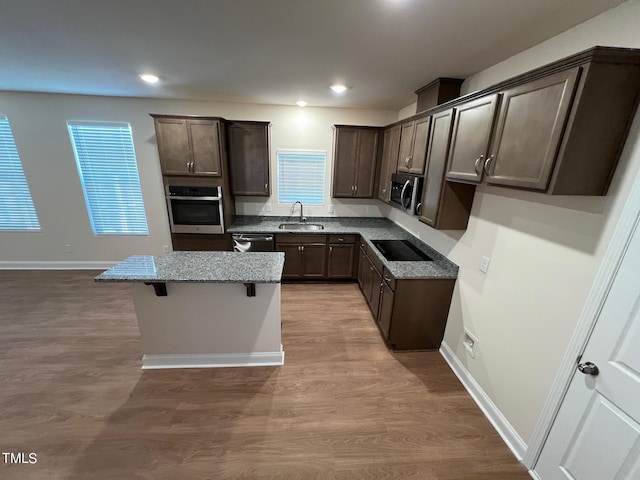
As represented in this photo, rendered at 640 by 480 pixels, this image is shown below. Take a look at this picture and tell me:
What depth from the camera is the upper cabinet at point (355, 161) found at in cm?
381

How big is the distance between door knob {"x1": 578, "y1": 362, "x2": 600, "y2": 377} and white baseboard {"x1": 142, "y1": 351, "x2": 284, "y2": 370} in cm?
213

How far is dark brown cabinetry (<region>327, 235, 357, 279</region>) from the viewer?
3.86m

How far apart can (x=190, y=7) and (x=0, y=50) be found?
2052 millimetres

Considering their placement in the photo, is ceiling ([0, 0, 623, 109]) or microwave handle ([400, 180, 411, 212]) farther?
microwave handle ([400, 180, 411, 212])

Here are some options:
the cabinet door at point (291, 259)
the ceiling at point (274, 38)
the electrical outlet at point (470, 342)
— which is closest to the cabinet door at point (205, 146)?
the ceiling at point (274, 38)

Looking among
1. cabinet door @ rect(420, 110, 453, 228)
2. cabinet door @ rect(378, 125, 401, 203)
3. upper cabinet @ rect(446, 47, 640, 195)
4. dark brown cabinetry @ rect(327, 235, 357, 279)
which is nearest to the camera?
upper cabinet @ rect(446, 47, 640, 195)

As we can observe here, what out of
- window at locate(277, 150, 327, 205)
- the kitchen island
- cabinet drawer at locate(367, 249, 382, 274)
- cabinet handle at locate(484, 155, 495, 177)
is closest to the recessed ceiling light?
window at locate(277, 150, 327, 205)

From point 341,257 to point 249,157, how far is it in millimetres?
2095

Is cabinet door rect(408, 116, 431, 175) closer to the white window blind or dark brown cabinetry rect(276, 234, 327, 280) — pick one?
dark brown cabinetry rect(276, 234, 327, 280)

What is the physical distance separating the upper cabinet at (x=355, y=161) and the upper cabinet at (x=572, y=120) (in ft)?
8.10

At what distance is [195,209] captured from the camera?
360cm

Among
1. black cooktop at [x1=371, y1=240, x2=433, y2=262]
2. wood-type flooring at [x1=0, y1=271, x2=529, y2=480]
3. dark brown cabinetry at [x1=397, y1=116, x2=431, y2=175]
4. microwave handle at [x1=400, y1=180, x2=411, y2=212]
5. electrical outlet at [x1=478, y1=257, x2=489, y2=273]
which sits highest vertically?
dark brown cabinetry at [x1=397, y1=116, x2=431, y2=175]

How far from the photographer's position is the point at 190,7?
1.38 meters

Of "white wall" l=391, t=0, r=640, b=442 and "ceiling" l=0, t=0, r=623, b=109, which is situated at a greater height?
"ceiling" l=0, t=0, r=623, b=109
